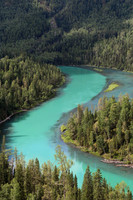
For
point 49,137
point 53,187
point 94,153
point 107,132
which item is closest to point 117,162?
point 94,153

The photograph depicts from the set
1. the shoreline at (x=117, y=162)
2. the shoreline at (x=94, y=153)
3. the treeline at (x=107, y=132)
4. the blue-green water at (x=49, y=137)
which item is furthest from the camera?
the treeline at (x=107, y=132)

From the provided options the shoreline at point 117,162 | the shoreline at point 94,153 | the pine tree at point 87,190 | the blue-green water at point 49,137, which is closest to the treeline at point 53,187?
the pine tree at point 87,190

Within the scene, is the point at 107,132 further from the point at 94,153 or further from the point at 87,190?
the point at 87,190

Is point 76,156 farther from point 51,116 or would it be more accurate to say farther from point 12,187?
point 51,116

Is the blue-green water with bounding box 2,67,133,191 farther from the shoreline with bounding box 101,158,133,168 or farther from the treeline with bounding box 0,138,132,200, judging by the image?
the treeline with bounding box 0,138,132,200

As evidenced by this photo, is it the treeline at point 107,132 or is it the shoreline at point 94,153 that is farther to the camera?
the treeline at point 107,132

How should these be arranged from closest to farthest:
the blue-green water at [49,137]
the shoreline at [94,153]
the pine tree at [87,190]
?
the pine tree at [87,190] < the blue-green water at [49,137] < the shoreline at [94,153]

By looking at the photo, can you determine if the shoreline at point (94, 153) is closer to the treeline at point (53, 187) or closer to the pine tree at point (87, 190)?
the treeline at point (53, 187)

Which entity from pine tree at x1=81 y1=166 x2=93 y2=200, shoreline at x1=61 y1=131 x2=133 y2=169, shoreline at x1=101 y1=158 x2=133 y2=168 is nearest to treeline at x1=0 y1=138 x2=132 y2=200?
pine tree at x1=81 y1=166 x2=93 y2=200
